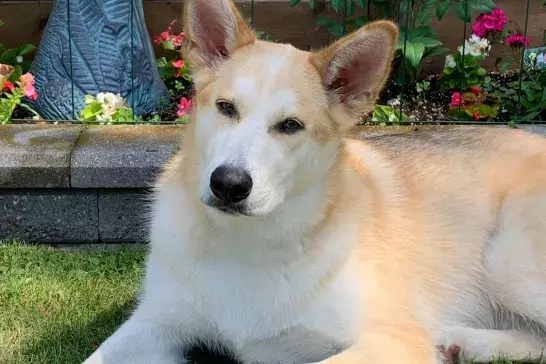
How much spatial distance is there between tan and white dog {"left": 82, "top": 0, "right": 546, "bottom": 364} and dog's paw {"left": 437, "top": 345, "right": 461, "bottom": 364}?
0.01 meters

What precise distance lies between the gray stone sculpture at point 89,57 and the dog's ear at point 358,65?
239 cm

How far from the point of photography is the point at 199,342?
3324 millimetres

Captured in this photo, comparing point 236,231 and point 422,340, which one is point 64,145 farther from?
point 422,340

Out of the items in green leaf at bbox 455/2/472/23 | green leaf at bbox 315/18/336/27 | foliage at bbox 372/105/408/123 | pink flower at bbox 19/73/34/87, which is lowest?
foliage at bbox 372/105/408/123

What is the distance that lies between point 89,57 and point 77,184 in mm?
1132

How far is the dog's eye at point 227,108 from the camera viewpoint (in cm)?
285

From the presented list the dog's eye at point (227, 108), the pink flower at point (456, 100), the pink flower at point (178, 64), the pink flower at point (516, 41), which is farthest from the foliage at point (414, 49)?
the dog's eye at point (227, 108)

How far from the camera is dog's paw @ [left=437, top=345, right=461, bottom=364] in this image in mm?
3346

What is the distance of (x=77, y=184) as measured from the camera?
14.7 feet

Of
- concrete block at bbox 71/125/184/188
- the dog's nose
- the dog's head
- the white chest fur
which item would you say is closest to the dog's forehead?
the dog's head

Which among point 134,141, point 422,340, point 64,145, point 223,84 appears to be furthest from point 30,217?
point 422,340

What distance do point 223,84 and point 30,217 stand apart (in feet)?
7.07

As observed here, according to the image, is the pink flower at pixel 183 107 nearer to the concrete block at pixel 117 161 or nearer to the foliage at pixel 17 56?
the concrete block at pixel 117 161

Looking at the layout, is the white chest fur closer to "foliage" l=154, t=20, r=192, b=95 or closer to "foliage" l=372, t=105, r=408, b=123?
"foliage" l=372, t=105, r=408, b=123
